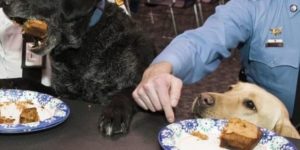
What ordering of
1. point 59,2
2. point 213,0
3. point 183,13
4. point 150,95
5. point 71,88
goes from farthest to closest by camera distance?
point 183,13 → point 213,0 → point 71,88 → point 59,2 → point 150,95

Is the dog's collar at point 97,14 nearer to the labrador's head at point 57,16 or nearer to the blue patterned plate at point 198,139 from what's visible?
the labrador's head at point 57,16

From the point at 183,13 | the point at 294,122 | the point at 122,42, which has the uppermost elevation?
the point at 122,42

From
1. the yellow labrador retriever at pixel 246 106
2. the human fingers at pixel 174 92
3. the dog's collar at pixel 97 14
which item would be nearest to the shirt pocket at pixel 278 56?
the yellow labrador retriever at pixel 246 106

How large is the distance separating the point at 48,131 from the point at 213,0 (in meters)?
5.22

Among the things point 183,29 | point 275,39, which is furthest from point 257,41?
point 183,29

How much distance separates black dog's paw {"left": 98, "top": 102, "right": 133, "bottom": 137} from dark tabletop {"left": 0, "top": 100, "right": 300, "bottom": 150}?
0.02m

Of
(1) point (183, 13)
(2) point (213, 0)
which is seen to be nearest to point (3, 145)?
(2) point (213, 0)

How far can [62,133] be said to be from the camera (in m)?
1.04

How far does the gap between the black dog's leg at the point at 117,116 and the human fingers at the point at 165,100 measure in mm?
92

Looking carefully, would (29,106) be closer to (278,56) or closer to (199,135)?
(199,135)

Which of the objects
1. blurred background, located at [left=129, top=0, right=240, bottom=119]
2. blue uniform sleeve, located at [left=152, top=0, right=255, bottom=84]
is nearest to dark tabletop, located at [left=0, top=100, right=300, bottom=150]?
blue uniform sleeve, located at [left=152, top=0, right=255, bottom=84]

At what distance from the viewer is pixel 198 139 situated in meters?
1.05

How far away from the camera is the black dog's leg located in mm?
1079

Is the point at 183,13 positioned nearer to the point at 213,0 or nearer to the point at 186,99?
the point at 213,0
